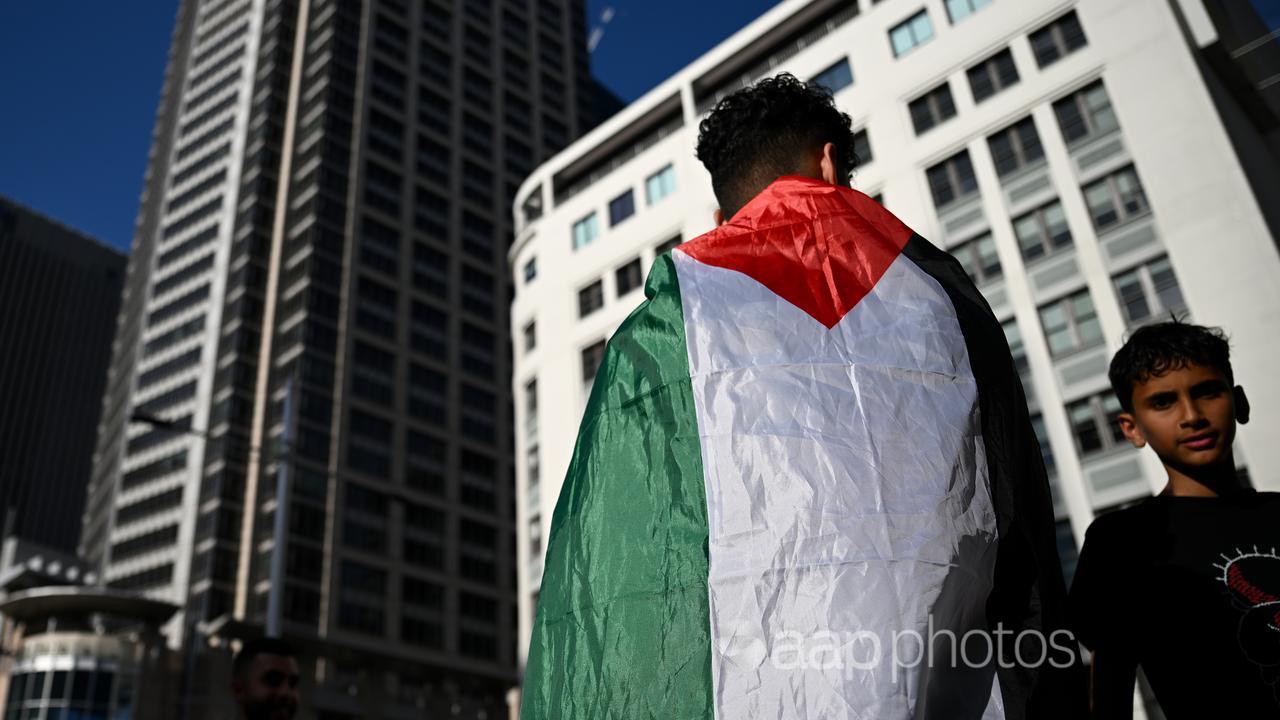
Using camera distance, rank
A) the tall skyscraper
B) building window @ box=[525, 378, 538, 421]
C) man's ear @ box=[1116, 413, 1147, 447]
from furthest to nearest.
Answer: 1. the tall skyscraper
2. building window @ box=[525, 378, 538, 421]
3. man's ear @ box=[1116, 413, 1147, 447]

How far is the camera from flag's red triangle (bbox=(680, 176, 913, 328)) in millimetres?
2416

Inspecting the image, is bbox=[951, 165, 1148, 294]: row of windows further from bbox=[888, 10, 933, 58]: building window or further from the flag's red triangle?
the flag's red triangle

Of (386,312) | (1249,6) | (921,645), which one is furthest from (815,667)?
(386,312)

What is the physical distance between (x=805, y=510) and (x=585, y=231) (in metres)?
41.1

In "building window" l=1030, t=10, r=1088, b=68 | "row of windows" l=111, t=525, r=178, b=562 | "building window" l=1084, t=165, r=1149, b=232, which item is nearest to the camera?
"building window" l=1084, t=165, r=1149, b=232

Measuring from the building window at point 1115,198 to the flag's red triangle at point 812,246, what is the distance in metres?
28.8

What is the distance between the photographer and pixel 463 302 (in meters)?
86.2

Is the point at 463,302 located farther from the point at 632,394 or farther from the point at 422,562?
the point at 632,394

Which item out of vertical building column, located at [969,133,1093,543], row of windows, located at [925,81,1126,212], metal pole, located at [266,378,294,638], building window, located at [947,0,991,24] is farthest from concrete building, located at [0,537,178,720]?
building window, located at [947,0,991,24]

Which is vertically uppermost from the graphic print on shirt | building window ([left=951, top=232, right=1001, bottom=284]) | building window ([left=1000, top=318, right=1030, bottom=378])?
building window ([left=951, top=232, right=1001, bottom=284])

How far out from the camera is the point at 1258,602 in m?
2.87

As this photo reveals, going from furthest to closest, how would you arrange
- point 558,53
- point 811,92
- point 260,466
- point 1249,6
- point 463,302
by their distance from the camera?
point 558,53
point 463,302
point 260,466
point 1249,6
point 811,92

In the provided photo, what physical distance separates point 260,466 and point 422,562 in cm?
1255

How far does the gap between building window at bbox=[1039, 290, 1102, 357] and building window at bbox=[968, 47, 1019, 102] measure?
24.2ft
